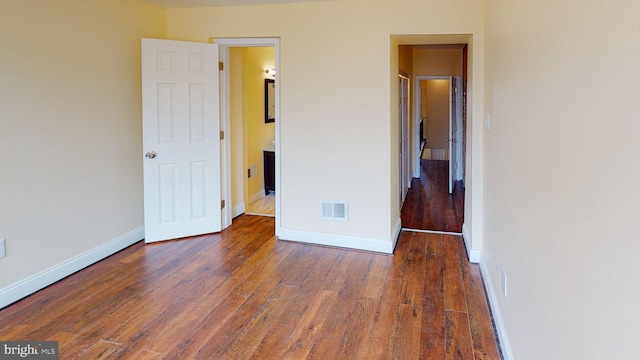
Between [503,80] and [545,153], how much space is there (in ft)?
3.90

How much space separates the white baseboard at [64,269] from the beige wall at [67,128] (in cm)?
4

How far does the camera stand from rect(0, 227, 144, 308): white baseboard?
297cm

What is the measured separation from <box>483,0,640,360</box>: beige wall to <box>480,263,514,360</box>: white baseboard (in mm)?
89

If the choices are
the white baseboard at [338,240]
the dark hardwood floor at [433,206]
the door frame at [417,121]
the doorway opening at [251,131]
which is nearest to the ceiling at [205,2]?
the doorway opening at [251,131]

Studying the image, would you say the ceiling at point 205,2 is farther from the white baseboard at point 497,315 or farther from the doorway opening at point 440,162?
the white baseboard at point 497,315

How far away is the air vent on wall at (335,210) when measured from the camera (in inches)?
166

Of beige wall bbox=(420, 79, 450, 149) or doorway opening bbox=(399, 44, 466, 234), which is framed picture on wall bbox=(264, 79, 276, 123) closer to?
doorway opening bbox=(399, 44, 466, 234)

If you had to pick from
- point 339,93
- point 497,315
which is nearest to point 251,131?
point 339,93

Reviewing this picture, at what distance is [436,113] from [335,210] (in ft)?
30.1

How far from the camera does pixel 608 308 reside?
1004 mm

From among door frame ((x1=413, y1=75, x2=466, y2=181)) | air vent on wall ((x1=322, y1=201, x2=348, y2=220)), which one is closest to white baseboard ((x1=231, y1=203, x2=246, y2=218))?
air vent on wall ((x1=322, y1=201, x2=348, y2=220))

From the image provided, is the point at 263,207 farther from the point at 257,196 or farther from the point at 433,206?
the point at 433,206

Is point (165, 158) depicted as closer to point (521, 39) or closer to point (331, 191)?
point (331, 191)

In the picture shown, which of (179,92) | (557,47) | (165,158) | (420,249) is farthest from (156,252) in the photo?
(557,47)
